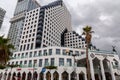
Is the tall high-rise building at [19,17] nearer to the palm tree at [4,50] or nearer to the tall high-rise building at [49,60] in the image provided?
the tall high-rise building at [49,60]

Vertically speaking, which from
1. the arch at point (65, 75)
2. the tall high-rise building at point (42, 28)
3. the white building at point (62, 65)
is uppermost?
the tall high-rise building at point (42, 28)

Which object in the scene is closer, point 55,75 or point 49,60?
point 55,75

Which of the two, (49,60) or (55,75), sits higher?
(49,60)

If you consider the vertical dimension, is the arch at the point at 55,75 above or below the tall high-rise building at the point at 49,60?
below

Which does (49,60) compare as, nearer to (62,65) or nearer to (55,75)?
(62,65)

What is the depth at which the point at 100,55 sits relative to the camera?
4444 cm

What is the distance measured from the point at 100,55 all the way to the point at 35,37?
159 feet

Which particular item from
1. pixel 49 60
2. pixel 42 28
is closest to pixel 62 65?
pixel 49 60

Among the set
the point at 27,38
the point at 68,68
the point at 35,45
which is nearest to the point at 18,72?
the point at 68,68

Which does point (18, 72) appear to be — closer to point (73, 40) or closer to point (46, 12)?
point (46, 12)

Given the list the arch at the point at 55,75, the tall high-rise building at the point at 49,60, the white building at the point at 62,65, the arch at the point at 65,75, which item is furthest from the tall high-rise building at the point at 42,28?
the arch at the point at 65,75

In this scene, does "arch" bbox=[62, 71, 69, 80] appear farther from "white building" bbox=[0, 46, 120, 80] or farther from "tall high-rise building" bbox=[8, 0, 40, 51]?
"tall high-rise building" bbox=[8, 0, 40, 51]

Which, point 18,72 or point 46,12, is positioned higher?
point 46,12

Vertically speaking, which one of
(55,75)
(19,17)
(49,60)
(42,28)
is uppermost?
(19,17)
